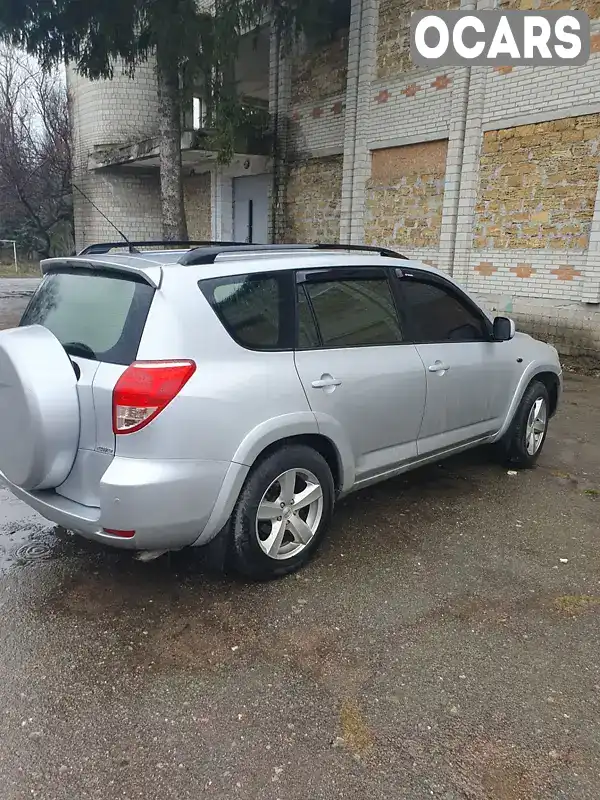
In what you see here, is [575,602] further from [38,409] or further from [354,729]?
[38,409]

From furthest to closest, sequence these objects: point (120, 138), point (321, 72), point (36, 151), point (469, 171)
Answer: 1. point (36, 151)
2. point (120, 138)
3. point (321, 72)
4. point (469, 171)

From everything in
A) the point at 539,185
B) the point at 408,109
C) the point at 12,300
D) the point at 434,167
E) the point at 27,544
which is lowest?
the point at 12,300

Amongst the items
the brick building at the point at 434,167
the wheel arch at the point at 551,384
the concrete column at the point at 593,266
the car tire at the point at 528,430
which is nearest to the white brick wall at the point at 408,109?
the brick building at the point at 434,167

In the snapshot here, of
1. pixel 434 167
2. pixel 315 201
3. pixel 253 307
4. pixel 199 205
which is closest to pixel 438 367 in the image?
pixel 253 307

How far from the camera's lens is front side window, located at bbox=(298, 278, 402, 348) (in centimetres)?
354

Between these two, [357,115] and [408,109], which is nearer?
[408,109]

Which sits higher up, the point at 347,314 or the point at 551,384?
the point at 347,314

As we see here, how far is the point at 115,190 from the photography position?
19797 millimetres

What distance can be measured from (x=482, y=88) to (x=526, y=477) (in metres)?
7.82

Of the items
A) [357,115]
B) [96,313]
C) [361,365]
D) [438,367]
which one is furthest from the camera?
[357,115]

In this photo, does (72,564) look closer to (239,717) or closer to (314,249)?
(239,717)

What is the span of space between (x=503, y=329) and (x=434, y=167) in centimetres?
771

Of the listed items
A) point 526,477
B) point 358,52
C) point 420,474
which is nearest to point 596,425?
point 526,477

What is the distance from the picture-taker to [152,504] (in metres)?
2.83
